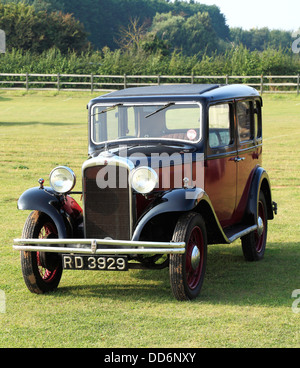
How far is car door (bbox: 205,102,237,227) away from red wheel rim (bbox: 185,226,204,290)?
2.19 feet

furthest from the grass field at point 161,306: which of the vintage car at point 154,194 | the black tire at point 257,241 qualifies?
the vintage car at point 154,194

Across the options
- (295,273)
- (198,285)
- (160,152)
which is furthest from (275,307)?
(160,152)

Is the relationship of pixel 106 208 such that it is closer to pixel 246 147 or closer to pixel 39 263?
pixel 39 263

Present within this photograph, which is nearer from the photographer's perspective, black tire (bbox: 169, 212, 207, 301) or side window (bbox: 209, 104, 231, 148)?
black tire (bbox: 169, 212, 207, 301)

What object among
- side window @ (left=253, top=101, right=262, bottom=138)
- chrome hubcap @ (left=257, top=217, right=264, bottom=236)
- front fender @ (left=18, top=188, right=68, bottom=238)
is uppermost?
side window @ (left=253, top=101, right=262, bottom=138)

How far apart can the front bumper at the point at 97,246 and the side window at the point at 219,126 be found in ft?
5.30

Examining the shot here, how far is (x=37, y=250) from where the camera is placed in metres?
5.94

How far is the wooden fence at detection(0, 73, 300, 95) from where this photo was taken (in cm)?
4191

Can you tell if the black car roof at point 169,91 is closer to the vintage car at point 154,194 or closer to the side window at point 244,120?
the vintage car at point 154,194

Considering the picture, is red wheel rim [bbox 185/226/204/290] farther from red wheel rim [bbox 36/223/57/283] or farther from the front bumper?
red wheel rim [bbox 36/223/57/283]

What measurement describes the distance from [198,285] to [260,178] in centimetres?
225

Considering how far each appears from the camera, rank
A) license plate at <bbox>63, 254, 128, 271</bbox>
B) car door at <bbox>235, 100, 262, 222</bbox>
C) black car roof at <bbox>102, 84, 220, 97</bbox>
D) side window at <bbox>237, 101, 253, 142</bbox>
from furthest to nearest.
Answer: side window at <bbox>237, 101, 253, 142</bbox> → car door at <bbox>235, 100, 262, 222</bbox> → black car roof at <bbox>102, 84, 220, 97</bbox> → license plate at <bbox>63, 254, 128, 271</bbox>

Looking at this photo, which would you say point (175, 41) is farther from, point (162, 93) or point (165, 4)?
point (162, 93)

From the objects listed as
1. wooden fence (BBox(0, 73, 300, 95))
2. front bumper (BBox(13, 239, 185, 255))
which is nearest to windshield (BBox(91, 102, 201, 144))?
front bumper (BBox(13, 239, 185, 255))
